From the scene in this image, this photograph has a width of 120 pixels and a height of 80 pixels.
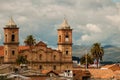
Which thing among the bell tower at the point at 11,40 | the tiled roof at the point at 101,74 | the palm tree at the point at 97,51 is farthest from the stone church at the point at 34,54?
the tiled roof at the point at 101,74

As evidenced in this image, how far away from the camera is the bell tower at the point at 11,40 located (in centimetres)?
16112

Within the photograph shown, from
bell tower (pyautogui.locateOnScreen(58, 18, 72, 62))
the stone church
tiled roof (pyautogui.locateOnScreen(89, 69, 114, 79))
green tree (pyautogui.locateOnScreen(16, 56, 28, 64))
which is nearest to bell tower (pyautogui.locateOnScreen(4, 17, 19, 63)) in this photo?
the stone church

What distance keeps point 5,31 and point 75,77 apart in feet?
172

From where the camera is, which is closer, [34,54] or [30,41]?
[34,54]

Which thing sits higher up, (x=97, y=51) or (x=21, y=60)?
(x=97, y=51)

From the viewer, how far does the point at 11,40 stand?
163m

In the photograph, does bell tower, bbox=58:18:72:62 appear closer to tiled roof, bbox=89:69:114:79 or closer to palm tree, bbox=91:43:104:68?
palm tree, bbox=91:43:104:68

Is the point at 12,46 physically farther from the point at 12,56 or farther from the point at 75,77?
the point at 75,77

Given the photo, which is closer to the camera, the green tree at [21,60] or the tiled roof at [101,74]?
the tiled roof at [101,74]

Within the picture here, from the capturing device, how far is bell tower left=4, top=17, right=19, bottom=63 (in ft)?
529

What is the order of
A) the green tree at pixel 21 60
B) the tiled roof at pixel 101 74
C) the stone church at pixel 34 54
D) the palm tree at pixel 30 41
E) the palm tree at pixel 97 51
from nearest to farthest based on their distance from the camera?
the tiled roof at pixel 101 74 → the green tree at pixel 21 60 → the palm tree at pixel 97 51 → the stone church at pixel 34 54 → the palm tree at pixel 30 41

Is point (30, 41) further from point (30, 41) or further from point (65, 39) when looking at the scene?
point (65, 39)

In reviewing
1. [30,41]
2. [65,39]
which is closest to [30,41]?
[30,41]

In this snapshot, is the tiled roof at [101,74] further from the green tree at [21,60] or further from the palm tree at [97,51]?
the green tree at [21,60]
